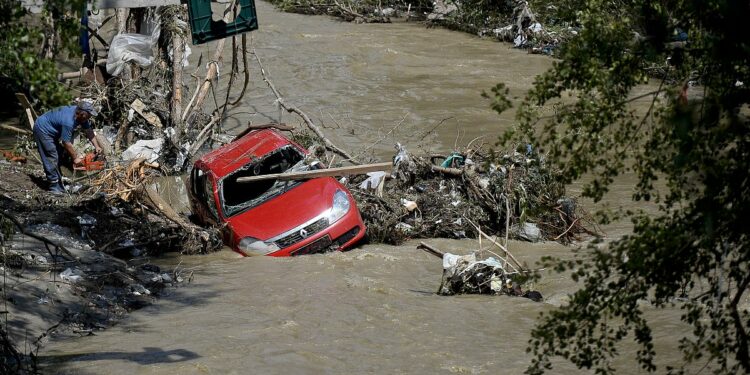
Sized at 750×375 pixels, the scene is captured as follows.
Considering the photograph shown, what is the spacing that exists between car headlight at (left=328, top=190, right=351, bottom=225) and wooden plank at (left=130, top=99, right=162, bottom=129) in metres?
5.91

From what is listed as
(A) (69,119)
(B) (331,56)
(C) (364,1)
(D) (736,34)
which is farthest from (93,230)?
(C) (364,1)

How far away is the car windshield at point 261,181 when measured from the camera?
12.1 metres

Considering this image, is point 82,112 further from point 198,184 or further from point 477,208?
point 477,208

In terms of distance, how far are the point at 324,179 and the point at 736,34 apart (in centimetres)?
816

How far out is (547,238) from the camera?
12.8 metres

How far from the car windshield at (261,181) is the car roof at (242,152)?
8 centimetres

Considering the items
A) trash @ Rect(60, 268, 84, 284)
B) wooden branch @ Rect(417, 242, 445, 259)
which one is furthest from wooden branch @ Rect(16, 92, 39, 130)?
wooden branch @ Rect(417, 242, 445, 259)

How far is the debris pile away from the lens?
1264 cm

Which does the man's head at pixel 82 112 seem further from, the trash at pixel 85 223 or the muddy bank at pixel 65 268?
the trash at pixel 85 223

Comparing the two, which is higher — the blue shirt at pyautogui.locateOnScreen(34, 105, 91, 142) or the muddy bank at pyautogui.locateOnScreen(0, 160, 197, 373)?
the blue shirt at pyautogui.locateOnScreen(34, 105, 91, 142)

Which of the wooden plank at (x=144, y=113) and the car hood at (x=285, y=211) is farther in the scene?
the wooden plank at (x=144, y=113)

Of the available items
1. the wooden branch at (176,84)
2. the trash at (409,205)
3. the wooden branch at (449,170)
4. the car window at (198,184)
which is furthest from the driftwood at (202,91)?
the trash at (409,205)

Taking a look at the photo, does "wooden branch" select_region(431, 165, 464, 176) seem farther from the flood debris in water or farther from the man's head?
the man's head

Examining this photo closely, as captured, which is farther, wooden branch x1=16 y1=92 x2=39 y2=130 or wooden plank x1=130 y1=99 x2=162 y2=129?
wooden plank x1=130 y1=99 x2=162 y2=129
